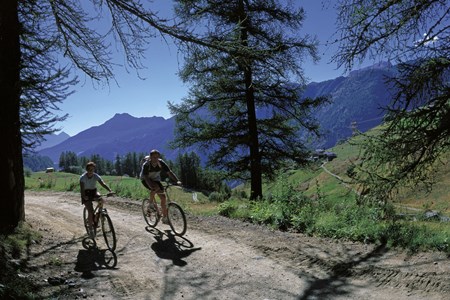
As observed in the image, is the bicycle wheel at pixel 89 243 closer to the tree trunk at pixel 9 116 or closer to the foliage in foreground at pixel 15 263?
the foliage in foreground at pixel 15 263

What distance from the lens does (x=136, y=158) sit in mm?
176125

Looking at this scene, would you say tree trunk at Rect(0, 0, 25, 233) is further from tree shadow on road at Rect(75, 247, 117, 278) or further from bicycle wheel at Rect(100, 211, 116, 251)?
bicycle wheel at Rect(100, 211, 116, 251)

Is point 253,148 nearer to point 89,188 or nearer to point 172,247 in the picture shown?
point 172,247

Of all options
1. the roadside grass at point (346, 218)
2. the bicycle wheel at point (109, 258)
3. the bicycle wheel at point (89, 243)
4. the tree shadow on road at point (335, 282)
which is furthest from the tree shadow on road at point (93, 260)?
the roadside grass at point (346, 218)

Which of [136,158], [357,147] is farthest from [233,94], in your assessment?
[136,158]

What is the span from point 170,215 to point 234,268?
3.33 m

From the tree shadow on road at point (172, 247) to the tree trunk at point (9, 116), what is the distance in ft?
10.7

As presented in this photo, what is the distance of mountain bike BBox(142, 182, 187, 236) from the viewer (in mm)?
9422

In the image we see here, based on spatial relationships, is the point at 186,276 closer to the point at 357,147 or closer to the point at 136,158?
the point at 357,147

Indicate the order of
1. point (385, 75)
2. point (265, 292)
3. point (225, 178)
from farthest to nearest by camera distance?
point (225, 178)
point (385, 75)
point (265, 292)

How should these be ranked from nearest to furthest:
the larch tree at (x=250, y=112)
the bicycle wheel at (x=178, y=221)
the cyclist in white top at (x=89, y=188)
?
the cyclist in white top at (x=89, y=188) → the bicycle wheel at (x=178, y=221) → the larch tree at (x=250, y=112)

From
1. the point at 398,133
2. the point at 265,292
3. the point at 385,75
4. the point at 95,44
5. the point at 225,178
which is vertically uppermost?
the point at 95,44

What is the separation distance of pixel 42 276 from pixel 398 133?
727 centimetres

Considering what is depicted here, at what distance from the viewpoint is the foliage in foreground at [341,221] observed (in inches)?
285
